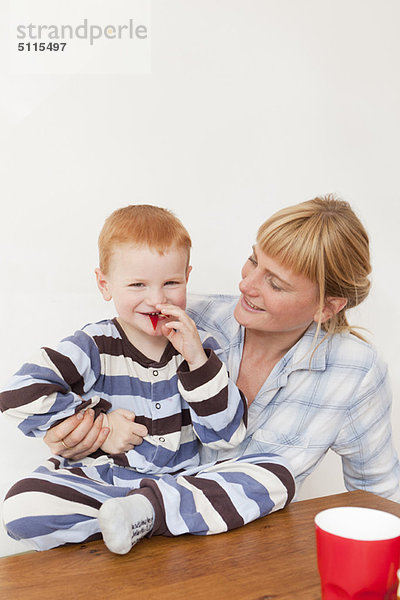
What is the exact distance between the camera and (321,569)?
0.67 m

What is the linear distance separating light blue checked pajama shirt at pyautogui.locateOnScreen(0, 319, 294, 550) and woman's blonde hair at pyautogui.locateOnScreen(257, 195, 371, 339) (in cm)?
25

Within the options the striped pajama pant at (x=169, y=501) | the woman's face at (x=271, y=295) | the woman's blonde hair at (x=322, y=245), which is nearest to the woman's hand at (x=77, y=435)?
A: the striped pajama pant at (x=169, y=501)

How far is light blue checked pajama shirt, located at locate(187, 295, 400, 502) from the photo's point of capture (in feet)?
4.47

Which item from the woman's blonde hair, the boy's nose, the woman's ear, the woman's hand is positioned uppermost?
the woman's blonde hair

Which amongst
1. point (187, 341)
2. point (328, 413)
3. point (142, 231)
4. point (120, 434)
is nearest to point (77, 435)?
point (120, 434)

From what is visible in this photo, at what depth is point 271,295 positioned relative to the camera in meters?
1.37

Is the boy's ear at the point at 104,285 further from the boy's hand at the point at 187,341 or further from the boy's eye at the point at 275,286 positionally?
the boy's eye at the point at 275,286

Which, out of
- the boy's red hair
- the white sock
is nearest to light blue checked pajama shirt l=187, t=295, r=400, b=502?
the boy's red hair

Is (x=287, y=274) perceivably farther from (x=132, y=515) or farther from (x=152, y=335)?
(x=132, y=515)

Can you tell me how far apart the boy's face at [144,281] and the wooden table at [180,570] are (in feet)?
1.70

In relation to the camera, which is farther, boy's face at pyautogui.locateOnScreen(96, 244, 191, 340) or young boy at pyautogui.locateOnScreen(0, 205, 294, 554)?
boy's face at pyautogui.locateOnScreen(96, 244, 191, 340)

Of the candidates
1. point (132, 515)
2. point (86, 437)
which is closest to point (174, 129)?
point (86, 437)

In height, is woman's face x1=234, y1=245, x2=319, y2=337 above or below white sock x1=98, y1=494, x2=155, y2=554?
above

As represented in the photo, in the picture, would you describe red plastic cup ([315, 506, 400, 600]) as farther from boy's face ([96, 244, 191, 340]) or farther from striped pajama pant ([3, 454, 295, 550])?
boy's face ([96, 244, 191, 340])
